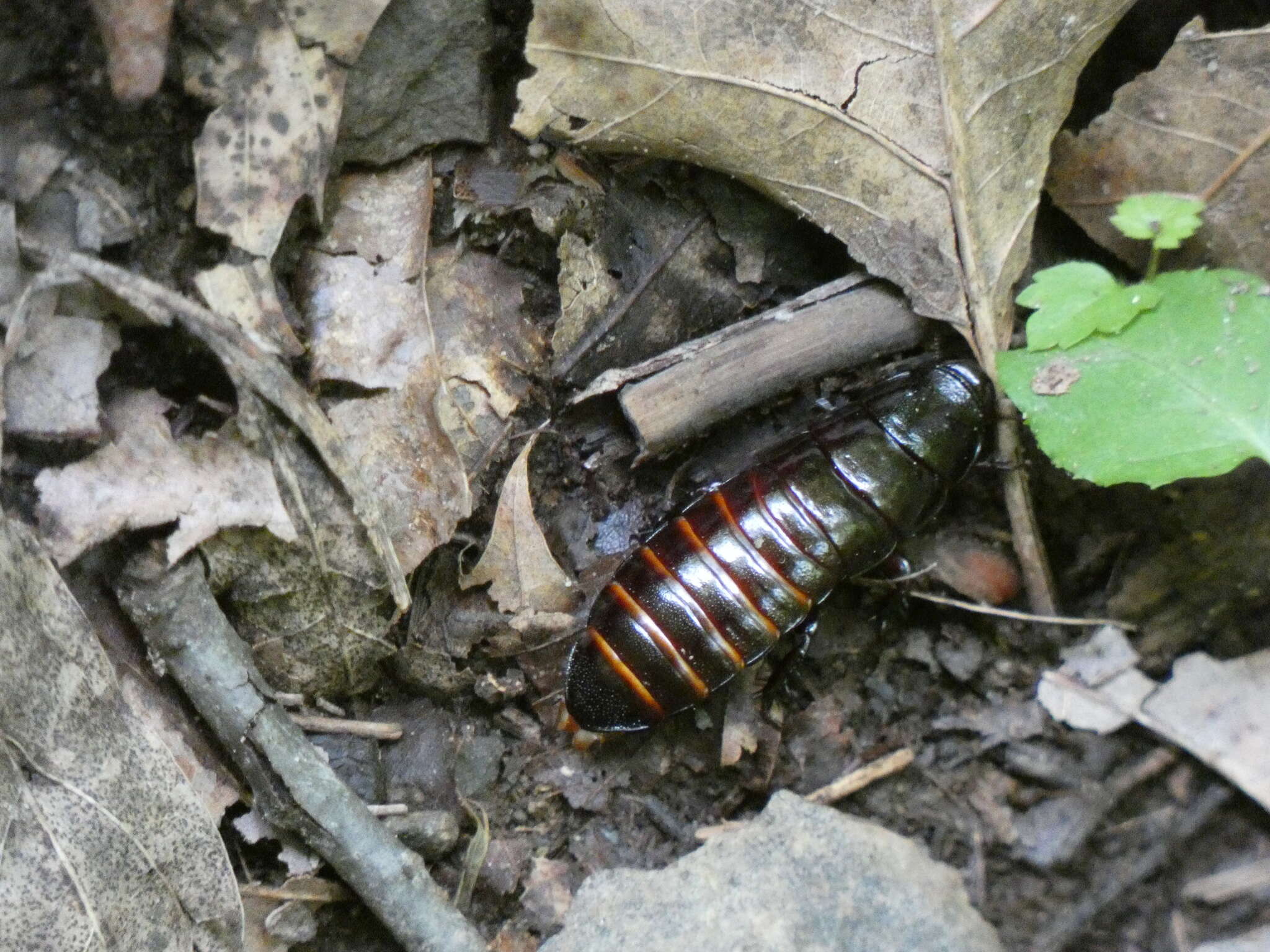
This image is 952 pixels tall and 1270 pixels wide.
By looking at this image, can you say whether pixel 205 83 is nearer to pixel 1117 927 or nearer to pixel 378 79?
pixel 378 79

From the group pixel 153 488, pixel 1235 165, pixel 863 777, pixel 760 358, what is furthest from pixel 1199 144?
pixel 153 488

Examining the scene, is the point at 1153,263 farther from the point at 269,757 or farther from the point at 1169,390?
the point at 269,757

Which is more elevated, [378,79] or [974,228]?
[378,79]

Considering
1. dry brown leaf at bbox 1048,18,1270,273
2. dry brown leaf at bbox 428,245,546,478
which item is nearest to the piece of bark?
dry brown leaf at bbox 428,245,546,478

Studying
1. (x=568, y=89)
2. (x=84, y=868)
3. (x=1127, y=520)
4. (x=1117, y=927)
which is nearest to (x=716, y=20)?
(x=568, y=89)

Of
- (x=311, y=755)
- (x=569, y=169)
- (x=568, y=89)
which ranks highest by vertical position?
(x=568, y=89)

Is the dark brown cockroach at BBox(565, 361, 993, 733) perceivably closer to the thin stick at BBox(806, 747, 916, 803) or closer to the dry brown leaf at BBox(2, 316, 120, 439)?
the thin stick at BBox(806, 747, 916, 803)

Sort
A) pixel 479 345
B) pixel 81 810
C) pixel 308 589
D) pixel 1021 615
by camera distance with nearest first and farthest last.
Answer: pixel 81 810 < pixel 308 589 < pixel 479 345 < pixel 1021 615
